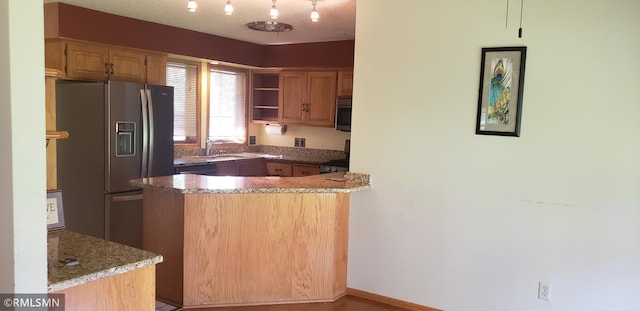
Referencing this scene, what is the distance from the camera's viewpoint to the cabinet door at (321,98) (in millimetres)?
5953

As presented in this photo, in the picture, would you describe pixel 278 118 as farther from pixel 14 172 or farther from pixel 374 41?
pixel 14 172

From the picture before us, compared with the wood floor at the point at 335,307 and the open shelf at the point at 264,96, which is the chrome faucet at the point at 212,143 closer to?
the open shelf at the point at 264,96

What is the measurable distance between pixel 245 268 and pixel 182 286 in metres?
0.45

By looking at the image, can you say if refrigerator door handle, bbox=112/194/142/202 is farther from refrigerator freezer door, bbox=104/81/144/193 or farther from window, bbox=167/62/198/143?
window, bbox=167/62/198/143

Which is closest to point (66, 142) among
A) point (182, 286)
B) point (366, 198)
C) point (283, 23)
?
point (182, 286)

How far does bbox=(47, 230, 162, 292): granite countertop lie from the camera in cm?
167

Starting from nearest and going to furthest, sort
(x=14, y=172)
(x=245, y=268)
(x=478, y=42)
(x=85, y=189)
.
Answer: (x=14, y=172) < (x=478, y=42) < (x=245, y=268) < (x=85, y=189)

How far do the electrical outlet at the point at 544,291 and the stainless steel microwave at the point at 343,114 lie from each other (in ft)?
9.99

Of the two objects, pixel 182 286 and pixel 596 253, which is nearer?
pixel 596 253

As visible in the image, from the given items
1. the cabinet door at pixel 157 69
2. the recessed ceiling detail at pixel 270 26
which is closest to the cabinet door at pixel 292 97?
the recessed ceiling detail at pixel 270 26

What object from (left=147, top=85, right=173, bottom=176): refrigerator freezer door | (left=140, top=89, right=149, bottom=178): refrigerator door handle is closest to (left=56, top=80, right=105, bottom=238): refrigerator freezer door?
(left=140, top=89, right=149, bottom=178): refrigerator door handle

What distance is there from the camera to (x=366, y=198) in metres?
3.71

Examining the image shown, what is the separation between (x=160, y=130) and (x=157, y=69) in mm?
735

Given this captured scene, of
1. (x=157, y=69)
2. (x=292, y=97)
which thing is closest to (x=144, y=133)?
(x=157, y=69)
